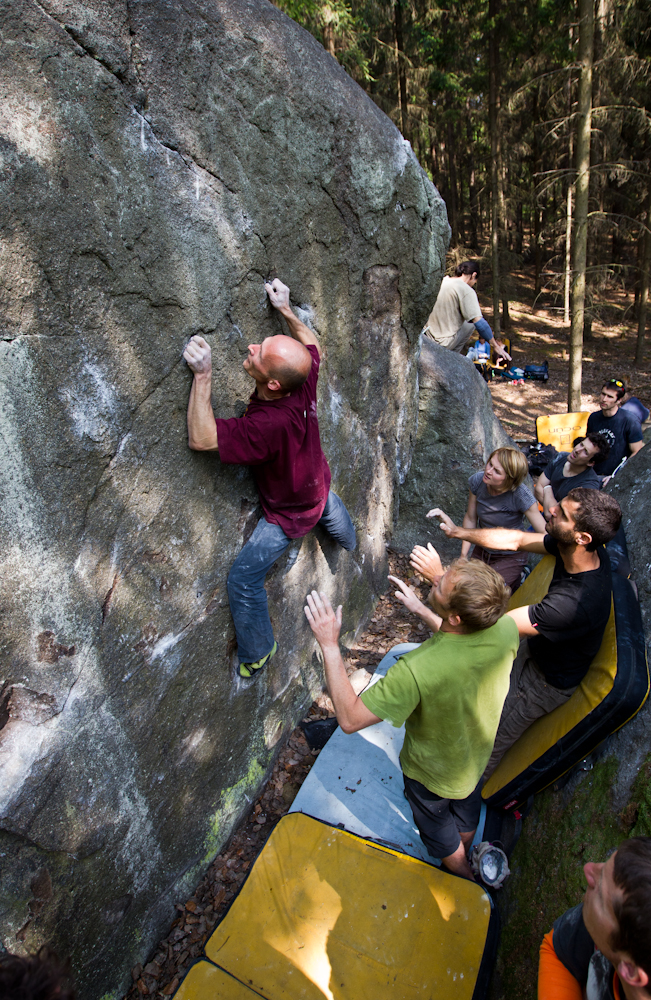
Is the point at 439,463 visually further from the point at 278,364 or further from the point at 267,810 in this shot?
the point at 267,810

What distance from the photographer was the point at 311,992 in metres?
2.75

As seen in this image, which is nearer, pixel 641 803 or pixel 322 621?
pixel 641 803

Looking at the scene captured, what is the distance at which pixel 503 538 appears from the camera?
4414 mm

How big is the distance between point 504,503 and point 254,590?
2.41 meters

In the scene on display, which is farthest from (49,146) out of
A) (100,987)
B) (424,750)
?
(100,987)

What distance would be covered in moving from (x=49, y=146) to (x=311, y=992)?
12.8ft

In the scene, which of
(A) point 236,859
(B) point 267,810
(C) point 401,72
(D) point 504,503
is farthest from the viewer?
(C) point 401,72

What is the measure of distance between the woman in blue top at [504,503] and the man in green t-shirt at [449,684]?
214cm

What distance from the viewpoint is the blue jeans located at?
3.45 metres

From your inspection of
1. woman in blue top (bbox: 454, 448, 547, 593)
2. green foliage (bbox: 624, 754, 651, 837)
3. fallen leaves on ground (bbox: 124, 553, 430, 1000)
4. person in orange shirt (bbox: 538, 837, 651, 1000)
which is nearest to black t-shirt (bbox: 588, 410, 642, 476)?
woman in blue top (bbox: 454, 448, 547, 593)

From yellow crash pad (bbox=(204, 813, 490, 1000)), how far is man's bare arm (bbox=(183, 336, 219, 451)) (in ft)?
7.96

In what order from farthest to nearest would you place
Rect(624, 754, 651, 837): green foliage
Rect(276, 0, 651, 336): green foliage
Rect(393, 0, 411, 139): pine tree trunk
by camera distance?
Rect(393, 0, 411, 139): pine tree trunk → Rect(276, 0, 651, 336): green foliage → Rect(624, 754, 651, 837): green foliage

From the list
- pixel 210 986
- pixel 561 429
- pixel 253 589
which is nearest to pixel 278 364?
pixel 253 589

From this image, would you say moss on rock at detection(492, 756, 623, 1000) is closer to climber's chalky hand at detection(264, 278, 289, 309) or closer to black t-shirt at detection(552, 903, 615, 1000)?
black t-shirt at detection(552, 903, 615, 1000)
